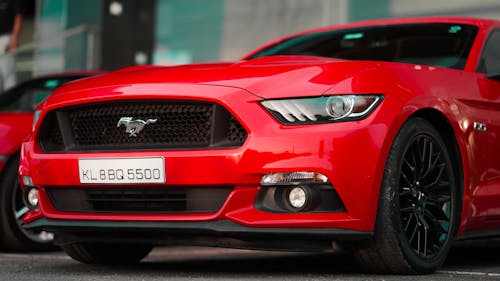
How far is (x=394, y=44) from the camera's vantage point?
673 centimetres

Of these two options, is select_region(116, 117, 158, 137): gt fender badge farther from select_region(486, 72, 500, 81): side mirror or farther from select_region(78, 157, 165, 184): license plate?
select_region(486, 72, 500, 81): side mirror

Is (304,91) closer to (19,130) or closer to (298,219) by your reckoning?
(298,219)

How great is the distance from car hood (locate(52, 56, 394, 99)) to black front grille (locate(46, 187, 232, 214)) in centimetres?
50

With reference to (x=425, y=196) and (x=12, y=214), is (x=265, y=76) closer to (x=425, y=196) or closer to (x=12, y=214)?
(x=425, y=196)

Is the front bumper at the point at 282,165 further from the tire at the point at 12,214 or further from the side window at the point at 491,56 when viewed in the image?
the tire at the point at 12,214

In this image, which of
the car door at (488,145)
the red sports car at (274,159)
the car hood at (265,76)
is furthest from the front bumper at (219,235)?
the car door at (488,145)

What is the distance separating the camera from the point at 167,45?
1614cm

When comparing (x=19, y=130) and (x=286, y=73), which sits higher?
(x=286, y=73)

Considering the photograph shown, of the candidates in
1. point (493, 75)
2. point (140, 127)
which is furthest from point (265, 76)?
point (493, 75)

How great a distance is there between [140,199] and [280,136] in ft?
2.63

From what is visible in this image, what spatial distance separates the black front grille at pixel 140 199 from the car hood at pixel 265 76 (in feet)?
1.65

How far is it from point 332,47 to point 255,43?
767 cm

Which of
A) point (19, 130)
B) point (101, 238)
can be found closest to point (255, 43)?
point (19, 130)

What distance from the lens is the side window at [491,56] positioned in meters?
6.30
